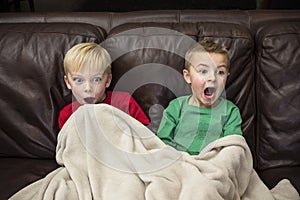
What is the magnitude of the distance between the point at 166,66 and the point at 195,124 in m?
0.24

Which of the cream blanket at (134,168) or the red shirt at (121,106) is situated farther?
the red shirt at (121,106)

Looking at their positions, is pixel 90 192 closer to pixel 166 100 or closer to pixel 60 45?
pixel 166 100

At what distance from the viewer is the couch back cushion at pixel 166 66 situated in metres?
1.67

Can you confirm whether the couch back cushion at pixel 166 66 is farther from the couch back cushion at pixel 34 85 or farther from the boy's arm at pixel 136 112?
the couch back cushion at pixel 34 85

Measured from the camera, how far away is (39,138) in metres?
1.73

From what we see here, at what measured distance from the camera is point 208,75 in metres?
1.54

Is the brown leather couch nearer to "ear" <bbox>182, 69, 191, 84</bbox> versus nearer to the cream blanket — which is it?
"ear" <bbox>182, 69, 191, 84</bbox>

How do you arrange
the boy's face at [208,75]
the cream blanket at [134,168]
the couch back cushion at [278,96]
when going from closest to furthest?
the cream blanket at [134,168] < the boy's face at [208,75] < the couch back cushion at [278,96]

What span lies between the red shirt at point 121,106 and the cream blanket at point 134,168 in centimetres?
13

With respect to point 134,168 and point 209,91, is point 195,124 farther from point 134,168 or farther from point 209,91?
point 134,168

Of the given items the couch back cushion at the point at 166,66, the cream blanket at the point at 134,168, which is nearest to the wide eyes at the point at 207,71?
the couch back cushion at the point at 166,66

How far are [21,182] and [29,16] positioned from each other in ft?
2.63

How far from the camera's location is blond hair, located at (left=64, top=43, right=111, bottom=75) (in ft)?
5.16

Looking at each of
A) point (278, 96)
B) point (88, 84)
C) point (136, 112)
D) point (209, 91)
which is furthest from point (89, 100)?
point (278, 96)
